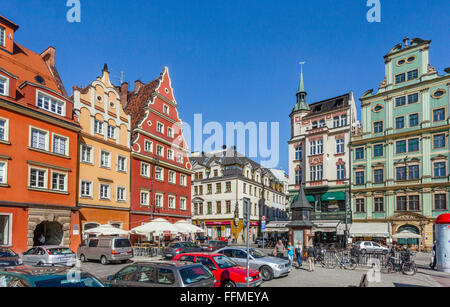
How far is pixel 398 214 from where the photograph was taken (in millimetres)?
41406

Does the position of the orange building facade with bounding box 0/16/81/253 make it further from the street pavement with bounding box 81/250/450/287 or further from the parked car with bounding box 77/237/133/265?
the street pavement with bounding box 81/250/450/287

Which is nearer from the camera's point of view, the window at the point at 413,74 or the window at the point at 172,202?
the window at the point at 172,202

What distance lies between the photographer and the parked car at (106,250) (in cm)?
2262

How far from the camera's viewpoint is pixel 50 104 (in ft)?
88.9

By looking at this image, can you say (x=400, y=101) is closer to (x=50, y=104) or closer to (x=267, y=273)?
(x=267, y=273)

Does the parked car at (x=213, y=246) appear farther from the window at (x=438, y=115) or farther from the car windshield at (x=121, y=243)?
the window at (x=438, y=115)

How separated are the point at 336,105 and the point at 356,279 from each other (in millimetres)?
35456

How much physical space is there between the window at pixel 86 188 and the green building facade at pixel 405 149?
3239 centimetres

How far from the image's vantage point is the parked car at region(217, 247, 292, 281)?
16703 mm

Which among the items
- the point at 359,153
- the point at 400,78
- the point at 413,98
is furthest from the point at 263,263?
the point at 400,78

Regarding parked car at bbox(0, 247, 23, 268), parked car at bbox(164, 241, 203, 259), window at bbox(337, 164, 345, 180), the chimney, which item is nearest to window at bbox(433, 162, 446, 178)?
window at bbox(337, 164, 345, 180)

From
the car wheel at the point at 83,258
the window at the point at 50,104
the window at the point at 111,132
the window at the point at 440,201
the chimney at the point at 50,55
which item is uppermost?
the chimney at the point at 50,55

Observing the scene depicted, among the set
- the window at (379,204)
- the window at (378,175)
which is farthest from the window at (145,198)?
the window at (378,175)

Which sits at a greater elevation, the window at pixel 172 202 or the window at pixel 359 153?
the window at pixel 359 153
